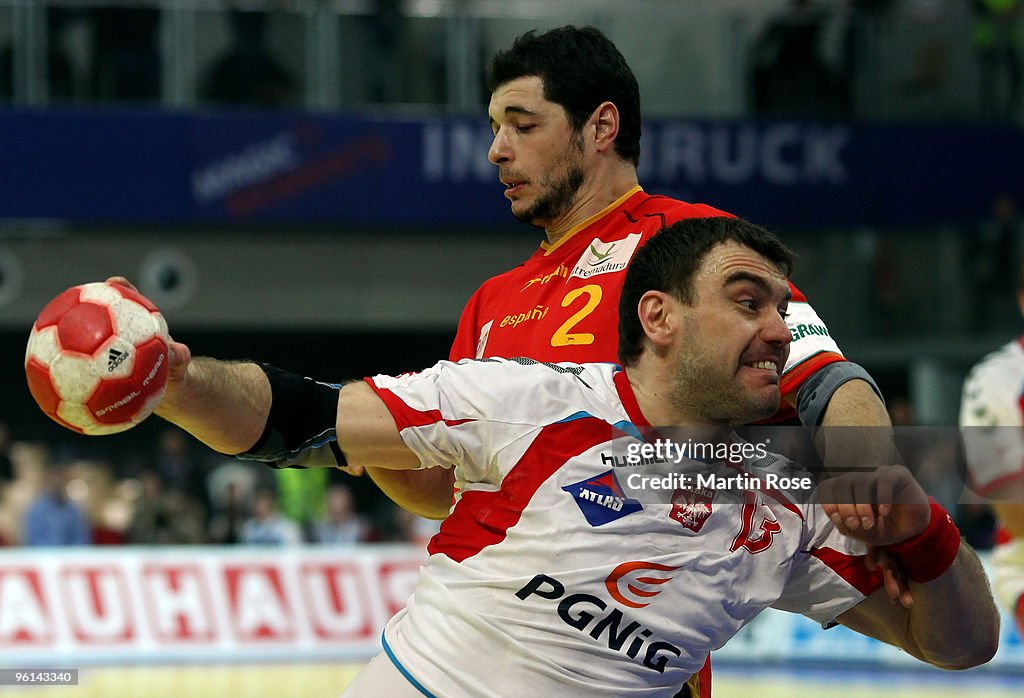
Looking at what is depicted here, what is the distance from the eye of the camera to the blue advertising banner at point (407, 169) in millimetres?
14789

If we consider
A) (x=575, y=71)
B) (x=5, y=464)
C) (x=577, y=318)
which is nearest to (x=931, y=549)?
(x=577, y=318)

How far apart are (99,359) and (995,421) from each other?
13.9 feet

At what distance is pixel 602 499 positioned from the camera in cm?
311

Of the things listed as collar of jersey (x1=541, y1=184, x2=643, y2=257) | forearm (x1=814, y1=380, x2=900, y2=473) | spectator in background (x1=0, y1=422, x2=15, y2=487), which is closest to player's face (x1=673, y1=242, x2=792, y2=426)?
forearm (x1=814, y1=380, x2=900, y2=473)

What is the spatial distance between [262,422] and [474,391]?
482 millimetres

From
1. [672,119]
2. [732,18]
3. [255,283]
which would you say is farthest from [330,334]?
[732,18]

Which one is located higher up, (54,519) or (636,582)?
(636,582)

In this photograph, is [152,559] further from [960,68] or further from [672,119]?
[960,68]

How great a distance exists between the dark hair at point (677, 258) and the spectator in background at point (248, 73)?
12.3 metres

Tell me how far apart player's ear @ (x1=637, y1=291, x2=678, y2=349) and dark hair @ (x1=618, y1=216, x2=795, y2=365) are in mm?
26

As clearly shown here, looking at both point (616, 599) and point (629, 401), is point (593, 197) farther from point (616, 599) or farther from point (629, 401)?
point (616, 599)

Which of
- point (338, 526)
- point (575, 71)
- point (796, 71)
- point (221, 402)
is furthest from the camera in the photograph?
point (796, 71)

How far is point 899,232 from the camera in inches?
616

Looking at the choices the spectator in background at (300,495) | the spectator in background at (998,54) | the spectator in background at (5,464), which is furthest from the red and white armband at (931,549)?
the spectator in background at (998,54)
